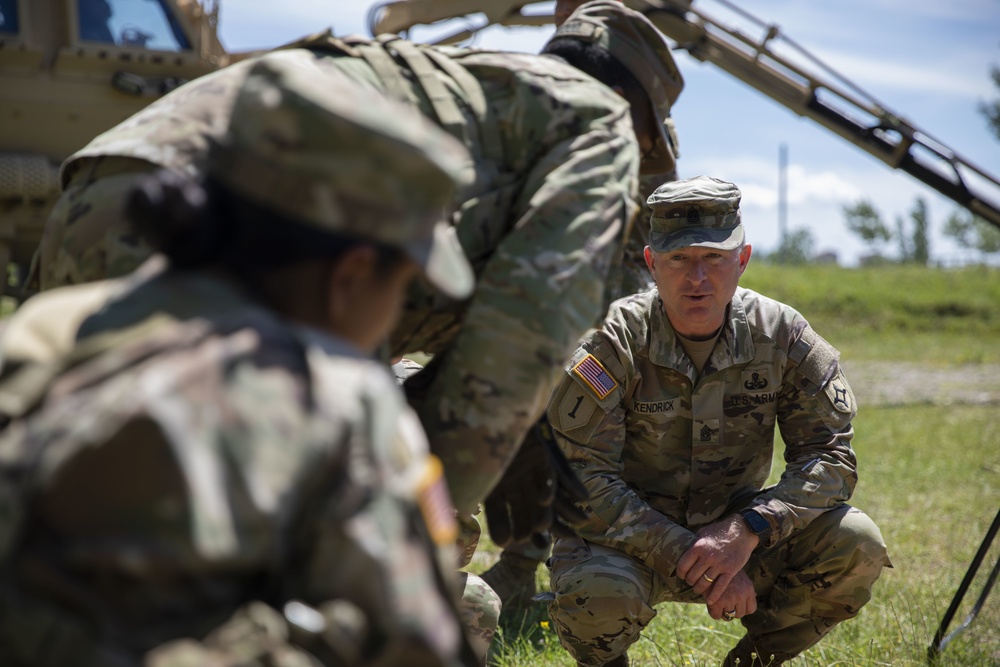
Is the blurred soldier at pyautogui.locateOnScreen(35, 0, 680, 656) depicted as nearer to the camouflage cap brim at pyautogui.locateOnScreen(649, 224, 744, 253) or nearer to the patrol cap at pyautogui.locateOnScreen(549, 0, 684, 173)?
the patrol cap at pyautogui.locateOnScreen(549, 0, 684, 173)

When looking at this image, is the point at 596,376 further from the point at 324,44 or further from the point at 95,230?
the point at 95,230

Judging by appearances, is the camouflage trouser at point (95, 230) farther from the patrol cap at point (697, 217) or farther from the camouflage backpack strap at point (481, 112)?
the patrol cap at point (697, 217)

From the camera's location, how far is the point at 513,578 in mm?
4523

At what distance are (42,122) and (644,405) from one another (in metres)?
5.27

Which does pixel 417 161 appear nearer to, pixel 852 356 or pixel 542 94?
pixel 542 94

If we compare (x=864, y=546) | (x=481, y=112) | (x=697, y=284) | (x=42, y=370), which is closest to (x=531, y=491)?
(x=481, y=112)

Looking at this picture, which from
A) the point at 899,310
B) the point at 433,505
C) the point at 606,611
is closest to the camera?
the point at 433,505

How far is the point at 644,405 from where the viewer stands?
3.70 metres

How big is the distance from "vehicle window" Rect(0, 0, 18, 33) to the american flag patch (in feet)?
17.4

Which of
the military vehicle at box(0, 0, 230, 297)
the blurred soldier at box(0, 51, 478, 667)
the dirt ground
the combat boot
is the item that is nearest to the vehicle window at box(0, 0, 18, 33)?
the military vehicle at box(0, 0, 230, 297)

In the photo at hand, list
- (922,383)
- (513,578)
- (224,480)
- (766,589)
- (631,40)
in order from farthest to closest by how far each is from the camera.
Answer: (922,383)
(513,578)
(766,589)
(631,40)
(224,480)

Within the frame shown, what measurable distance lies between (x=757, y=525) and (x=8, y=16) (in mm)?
6074

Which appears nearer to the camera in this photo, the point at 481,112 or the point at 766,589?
the point at 481,112

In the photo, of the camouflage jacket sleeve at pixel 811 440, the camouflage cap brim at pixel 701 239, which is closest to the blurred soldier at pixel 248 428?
the camouflage cap brim at pixel 701 239
